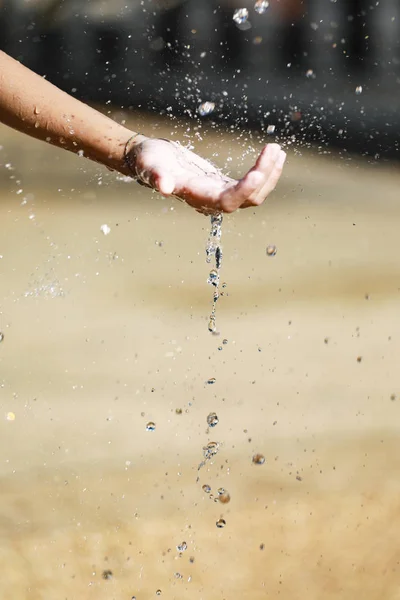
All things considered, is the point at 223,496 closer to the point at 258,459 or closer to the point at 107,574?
the point at 258,459

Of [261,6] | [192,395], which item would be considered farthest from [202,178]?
[261,6]

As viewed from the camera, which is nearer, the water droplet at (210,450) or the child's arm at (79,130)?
the child's arm at (79,130)

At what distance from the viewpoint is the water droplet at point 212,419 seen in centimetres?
250

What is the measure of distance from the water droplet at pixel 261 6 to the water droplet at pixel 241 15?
0.32ft

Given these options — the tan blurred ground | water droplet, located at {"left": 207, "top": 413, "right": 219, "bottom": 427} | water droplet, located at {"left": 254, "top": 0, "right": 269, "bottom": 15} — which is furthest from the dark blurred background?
water droplet, located at {"left": 207, "top": 413, "right": 219, "bottom": 427}

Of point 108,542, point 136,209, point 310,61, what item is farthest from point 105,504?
point 310,61

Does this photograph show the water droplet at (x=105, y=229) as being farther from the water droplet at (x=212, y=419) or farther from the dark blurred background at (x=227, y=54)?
the dark blurred background at (x=227, y=54)

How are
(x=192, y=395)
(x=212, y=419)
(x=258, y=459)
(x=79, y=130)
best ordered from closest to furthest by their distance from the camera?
(x=79, y=130), (x=258, y=459), (x=212, y=419), (x=192, y=395)

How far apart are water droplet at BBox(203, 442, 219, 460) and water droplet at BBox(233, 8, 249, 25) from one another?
486cm

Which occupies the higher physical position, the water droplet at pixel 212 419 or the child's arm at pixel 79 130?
the child's arm at pixel 79 130

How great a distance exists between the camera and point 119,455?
2.34 metres

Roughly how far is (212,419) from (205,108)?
13.7 feet

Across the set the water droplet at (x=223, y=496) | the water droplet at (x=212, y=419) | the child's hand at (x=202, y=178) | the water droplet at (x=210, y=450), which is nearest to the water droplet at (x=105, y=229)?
the water droplet at (x=212, y=419)

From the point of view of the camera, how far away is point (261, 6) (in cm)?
665
